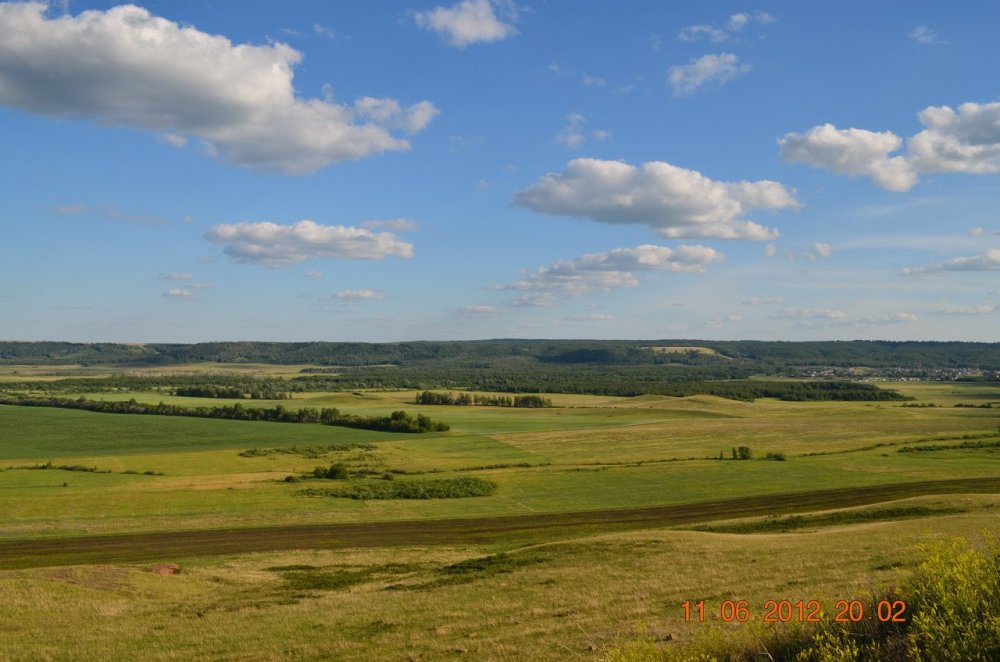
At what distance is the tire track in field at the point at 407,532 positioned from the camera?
156 feet

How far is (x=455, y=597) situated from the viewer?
2791 cm

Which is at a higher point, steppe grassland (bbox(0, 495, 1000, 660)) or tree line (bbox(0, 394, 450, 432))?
steppe grassland (bbox(0, 495, 1000, 660))

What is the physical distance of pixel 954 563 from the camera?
11.6m

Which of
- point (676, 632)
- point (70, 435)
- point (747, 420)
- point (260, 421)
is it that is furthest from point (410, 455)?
point (676, 632)

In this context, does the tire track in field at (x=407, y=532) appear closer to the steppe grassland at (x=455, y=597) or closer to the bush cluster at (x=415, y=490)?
the steppe grassland at (x=455, y=597)

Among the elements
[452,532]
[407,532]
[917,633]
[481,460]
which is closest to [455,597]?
[917,633]

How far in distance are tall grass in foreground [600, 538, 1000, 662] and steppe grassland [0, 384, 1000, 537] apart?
2052 inches

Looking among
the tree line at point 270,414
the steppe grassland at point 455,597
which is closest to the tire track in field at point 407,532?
the steppe grassland at point 455,597

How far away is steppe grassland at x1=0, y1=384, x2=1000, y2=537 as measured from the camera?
65938 millimetres

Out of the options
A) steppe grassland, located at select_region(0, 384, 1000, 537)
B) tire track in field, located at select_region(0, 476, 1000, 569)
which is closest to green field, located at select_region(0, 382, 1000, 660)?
tire track in field, located at select_region(0, 476, 1000, 569)

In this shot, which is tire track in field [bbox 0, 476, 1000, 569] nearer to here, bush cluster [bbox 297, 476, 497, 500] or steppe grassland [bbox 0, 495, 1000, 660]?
steppe grassland [bbox 0, 495, 1000, 660]

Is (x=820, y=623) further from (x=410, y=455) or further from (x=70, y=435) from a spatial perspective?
(x=70, y=435)

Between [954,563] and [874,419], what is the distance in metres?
154

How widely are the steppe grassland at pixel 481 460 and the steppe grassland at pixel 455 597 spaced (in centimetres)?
2574
